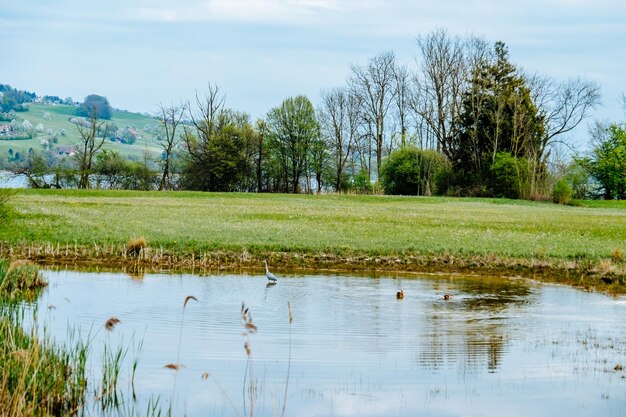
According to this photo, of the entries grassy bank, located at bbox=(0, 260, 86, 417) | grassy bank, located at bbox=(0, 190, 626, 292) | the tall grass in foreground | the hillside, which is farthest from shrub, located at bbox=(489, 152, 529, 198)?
grassy bank, located at bbox=(0, 260, 86, 417)

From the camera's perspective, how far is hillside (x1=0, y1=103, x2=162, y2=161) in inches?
5630

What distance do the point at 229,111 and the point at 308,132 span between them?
35.4ft

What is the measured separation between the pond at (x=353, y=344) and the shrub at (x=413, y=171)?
2461 inches

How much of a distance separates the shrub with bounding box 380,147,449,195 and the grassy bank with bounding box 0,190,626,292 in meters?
40.1

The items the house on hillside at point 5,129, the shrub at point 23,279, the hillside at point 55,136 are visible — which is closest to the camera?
the shrub at point 23,279

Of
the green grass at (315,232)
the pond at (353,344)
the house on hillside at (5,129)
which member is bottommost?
the pond at (353,344)

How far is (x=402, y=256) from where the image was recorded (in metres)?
26.2

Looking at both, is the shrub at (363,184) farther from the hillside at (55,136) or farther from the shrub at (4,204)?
the shrub at (4,204)

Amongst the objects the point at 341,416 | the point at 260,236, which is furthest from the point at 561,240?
the point at 341,416

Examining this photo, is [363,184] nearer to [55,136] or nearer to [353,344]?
[353,344]

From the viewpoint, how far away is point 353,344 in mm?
13648

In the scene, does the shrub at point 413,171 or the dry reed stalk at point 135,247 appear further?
the shrub at point 413,171

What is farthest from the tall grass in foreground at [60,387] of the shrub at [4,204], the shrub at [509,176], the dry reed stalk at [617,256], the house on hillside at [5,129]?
the house on hillside at [5,129]

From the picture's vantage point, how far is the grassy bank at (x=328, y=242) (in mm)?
24516
